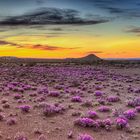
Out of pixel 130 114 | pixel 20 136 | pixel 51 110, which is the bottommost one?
pixel 20 136

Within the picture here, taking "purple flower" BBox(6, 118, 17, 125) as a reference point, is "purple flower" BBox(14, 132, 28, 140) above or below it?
below

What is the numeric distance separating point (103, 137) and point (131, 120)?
3.29 meters

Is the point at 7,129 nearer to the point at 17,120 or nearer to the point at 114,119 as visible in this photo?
the point at 17,120

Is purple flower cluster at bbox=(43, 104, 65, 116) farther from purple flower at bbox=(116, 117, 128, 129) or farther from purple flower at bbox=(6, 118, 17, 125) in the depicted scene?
purple flower at bbox=(116, 117, 128, 129)

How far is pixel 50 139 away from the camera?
1348 centimetres

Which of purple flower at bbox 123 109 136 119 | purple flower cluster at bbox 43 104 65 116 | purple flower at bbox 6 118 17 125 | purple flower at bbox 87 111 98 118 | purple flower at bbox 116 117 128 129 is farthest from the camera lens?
purple flower cluster at bbox 43 104 65 116

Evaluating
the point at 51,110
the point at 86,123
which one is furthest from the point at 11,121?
the point at 86,123

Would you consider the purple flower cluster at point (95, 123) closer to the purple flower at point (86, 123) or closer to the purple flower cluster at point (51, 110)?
the purple flower at point (86, 123)

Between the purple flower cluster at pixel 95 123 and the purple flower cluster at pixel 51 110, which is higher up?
the purple flower cluster at pixel 51 110

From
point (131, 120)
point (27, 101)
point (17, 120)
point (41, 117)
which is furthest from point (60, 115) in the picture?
point (27, 101)

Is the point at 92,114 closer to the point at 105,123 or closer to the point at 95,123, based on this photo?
the point at 105,123

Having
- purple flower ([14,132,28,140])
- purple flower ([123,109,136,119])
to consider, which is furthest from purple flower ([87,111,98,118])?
purple flower ([14,132,28,140])

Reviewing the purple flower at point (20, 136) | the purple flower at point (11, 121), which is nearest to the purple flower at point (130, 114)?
the purple flower at point (11, 121)

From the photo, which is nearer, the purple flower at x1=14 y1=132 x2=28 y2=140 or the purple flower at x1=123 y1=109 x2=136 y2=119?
the purple flower at x1=14 y1=132 x2=28 y2=140
